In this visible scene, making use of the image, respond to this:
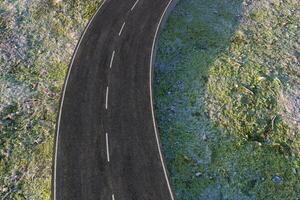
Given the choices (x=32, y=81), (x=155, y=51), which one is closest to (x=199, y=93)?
(x=155, y=51)

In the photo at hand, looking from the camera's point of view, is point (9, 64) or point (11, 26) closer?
point (9, 64)

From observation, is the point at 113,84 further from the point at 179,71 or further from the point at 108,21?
the point at 108,21

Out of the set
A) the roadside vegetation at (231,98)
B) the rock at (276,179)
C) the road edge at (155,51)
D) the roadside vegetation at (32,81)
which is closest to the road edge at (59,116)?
the roadside vegetation at (32,81)

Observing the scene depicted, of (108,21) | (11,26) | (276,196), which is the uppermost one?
(11,26)

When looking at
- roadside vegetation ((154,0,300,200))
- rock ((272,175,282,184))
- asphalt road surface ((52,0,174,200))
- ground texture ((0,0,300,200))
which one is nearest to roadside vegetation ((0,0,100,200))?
ground texture ((0,0,300,200))

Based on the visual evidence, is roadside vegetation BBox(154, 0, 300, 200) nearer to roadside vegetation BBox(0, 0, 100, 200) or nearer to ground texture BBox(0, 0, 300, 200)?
ground texture BBox(0, 0, 300, 200)

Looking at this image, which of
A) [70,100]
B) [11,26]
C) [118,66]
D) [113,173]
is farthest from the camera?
[11,26]

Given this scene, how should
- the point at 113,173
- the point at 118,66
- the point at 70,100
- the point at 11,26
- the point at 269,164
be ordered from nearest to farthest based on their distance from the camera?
1. the point at 113,173
2. the point at 269,164
3. the point at 70,100
4. the point at 118,66
5. the point at 11,26

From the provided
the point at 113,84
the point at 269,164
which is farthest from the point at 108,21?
the point at 269,164
